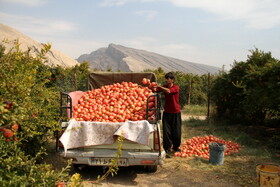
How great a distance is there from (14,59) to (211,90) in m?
10.4

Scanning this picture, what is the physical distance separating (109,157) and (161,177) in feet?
4.20

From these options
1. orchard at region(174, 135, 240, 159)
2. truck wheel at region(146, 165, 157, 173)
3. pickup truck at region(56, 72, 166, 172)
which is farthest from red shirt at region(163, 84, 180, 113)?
pickup truck at region(56, 72, 166, 172)

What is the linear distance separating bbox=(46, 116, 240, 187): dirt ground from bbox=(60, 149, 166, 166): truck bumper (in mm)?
430

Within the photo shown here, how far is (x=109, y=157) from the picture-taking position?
Answer: 4859mm

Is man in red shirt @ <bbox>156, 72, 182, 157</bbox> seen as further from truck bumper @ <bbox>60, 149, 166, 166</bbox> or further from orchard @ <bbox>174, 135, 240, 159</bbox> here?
truck bumper @ <bbox>60, 149, 166, 166</bbox>

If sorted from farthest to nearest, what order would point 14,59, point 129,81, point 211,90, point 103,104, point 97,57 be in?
point 97,57 → point 211,90 → point 129,81 → point 103,104 → point 14,59

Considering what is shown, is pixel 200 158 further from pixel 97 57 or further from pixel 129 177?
pixel 97 57

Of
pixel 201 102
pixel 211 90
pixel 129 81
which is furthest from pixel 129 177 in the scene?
pixel 201 102

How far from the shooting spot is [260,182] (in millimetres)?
4578

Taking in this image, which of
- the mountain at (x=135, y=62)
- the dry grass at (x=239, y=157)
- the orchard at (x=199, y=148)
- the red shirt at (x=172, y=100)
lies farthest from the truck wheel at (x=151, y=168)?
the mountain at (x=135, y=62)

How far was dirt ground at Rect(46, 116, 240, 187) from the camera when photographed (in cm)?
512

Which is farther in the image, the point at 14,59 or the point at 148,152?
the point at 148,152

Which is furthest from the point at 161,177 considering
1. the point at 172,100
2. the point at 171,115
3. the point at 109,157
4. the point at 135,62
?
the point at 135,62

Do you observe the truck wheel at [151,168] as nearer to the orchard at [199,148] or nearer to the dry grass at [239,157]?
the dry grass at [239,157]
